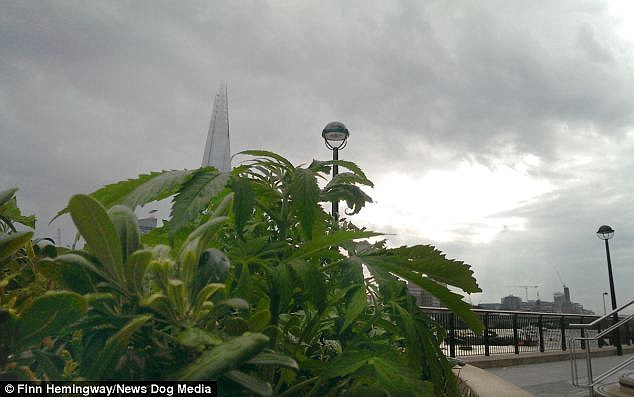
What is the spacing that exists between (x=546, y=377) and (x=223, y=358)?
1276cm

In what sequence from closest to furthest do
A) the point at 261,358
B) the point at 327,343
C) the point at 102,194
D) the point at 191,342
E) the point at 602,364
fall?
the point at 191,342
the point at 261,358
the point at 102,194
the point at 327,343
the point at 602,364

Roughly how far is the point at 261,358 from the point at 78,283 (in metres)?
0.34

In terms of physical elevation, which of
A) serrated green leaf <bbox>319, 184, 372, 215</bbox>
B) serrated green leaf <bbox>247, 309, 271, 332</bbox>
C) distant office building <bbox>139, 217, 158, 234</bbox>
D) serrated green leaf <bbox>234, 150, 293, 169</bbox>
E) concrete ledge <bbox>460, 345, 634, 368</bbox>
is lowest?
concrete ledge <bbox>460, 345, 634, 368</bbox>

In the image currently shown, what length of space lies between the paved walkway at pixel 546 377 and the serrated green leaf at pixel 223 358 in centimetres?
970

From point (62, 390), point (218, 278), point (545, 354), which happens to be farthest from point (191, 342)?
point (545, 354)

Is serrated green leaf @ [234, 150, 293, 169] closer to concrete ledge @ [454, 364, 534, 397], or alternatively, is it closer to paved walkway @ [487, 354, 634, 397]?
concrete ledge @ [454, 364, 534, 397]

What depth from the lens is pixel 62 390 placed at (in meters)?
0.67

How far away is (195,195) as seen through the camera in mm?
937

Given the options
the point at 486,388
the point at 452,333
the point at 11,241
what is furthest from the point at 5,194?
the point at 452,333

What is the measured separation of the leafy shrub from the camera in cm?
64

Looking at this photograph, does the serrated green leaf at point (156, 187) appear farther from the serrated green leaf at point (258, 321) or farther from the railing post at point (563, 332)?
the railing post at point (563, 332)

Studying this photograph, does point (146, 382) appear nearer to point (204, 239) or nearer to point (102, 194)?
point (204, 239)

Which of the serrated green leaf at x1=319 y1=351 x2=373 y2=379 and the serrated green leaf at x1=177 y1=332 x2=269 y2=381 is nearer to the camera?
the serrated green leaf at x1=177 y1=332 x2=269 y2=381

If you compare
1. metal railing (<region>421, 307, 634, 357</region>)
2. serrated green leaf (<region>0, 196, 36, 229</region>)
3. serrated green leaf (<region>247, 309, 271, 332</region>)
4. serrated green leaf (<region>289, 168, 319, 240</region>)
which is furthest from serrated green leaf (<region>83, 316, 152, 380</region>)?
metal railing (<region>421, 307, 634, 357</region>)
